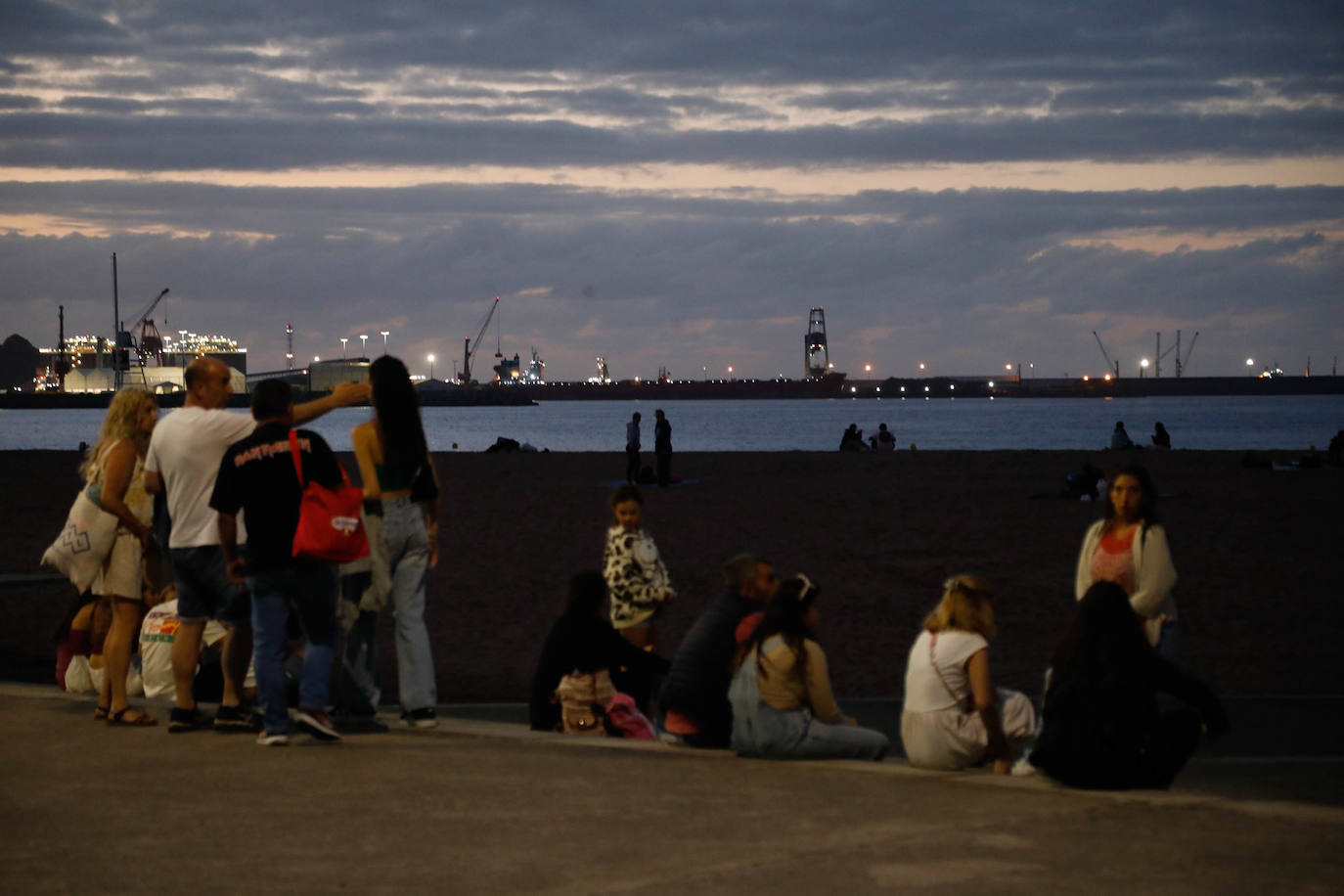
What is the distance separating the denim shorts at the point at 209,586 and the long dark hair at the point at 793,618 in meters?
2.38

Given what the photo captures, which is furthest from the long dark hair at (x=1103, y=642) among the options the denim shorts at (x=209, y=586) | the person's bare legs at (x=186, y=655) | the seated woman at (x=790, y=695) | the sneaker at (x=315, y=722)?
the person's bare legs at (x=186, y=655)

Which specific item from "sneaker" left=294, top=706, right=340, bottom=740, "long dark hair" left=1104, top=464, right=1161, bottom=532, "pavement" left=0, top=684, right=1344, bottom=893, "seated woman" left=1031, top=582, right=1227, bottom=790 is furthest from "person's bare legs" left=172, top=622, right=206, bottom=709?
"long dark hair" left=1104, top=464, right=1161, bottom=532

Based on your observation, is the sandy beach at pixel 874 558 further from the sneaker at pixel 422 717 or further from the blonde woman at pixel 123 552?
the blonde woman at pixel 123 552

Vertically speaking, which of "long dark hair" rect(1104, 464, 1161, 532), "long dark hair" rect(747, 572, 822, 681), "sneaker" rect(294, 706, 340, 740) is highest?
"long dark hair" rect(1104, 464, 1161, 532)

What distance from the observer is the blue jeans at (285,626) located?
663 centimetres

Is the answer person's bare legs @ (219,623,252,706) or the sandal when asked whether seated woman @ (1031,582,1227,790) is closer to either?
person's bare legs @ (219,623,252,706)

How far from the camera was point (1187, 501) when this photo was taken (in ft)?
76.8

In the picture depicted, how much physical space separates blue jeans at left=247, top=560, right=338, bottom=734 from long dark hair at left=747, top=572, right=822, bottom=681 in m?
1.97

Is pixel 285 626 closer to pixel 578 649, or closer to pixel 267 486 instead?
pixel 267 486

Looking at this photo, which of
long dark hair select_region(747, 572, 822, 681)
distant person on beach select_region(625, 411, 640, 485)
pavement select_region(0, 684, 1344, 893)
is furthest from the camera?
distant person on beach select_region(625, 411, 640, 485)

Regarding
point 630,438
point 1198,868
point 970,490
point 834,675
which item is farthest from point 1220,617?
A: point 630,438

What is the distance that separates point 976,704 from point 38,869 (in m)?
3.55

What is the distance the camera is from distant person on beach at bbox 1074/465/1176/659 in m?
6.86

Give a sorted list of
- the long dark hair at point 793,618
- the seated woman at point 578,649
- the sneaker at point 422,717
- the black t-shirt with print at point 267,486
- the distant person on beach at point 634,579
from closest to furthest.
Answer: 1. the long dark hair at point 793,618
2. the black t-shirt with print at point 267,486
3. the sneaker at point 422,717
4. the seated woman at point 578,649
5. the distant person on beach at point 634,579
